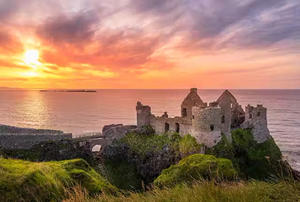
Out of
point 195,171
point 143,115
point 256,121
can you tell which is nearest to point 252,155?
point 256,121

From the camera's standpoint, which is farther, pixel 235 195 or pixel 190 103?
pixel 190 103

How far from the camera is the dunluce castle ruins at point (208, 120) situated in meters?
26.1

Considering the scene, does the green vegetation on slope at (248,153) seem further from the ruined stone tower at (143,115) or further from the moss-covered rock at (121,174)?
the ruined stone tower at (143,115)

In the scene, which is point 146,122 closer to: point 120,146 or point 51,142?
point 120,146

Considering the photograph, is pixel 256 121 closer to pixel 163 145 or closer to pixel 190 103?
pixel 190 103

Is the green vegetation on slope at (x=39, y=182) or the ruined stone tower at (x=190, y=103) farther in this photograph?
the ruined stone tower at (x=190, y=103)

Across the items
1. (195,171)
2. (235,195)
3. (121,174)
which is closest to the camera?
(235,195)

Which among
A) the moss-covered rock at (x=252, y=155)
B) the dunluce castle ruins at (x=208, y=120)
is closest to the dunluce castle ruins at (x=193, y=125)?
the dunluce castle ruins at (x=208, y=120)

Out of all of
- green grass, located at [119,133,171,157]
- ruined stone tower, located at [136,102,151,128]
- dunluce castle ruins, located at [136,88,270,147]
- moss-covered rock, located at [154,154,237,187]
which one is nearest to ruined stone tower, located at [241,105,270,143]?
dunluce castle ruins, located at [136,88,270,147]

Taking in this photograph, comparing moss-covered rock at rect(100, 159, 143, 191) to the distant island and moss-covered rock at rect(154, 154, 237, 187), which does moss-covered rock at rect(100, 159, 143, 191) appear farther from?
moss-covered rock at rect(154, 154, 237, 187)

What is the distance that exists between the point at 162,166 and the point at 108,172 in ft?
23.8

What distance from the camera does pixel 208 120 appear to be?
25906mm

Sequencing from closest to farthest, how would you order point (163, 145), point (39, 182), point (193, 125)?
point (39, 182), point (193, 125), point (163, 145)

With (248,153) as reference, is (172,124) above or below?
above
